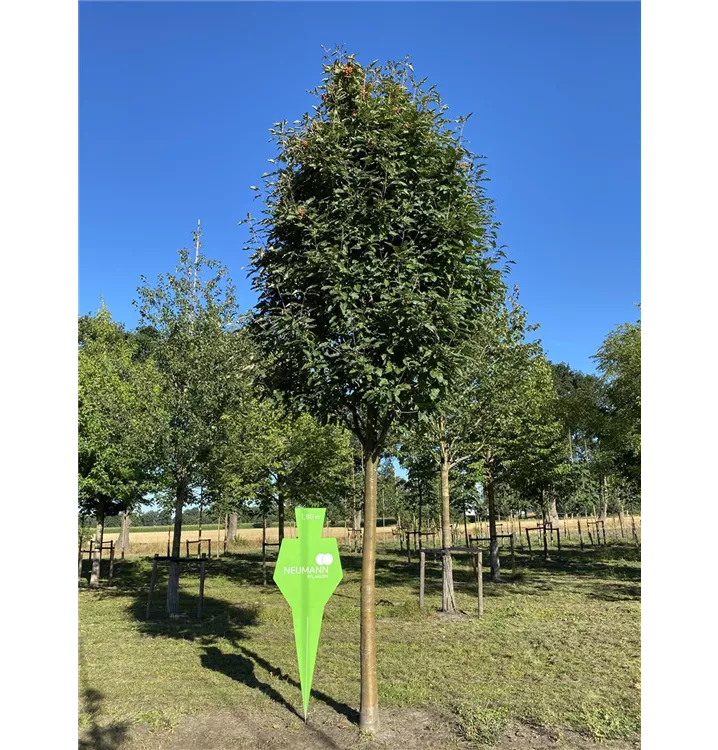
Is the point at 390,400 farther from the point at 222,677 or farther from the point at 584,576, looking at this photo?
the point at 584,576

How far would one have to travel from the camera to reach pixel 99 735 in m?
5.96

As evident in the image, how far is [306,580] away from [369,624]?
0.88 metres

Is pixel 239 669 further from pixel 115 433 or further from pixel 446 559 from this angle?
pixel 115 433

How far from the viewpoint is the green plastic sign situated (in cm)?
600

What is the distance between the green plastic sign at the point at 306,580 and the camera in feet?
19.7

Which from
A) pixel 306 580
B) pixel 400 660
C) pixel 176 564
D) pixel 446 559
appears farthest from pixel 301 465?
pixel 306 580

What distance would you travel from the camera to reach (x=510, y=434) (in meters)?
18.1

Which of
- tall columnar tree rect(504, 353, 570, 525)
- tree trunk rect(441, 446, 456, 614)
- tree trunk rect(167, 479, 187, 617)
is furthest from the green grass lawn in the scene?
tall columnar tree rect(504, 353, 570, 525)

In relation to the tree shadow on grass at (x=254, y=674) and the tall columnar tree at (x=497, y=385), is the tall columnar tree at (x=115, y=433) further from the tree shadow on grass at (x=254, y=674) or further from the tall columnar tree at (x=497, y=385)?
the tall columnar tree at (x=497, y=385)

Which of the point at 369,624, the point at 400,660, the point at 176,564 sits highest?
the point at 369,624

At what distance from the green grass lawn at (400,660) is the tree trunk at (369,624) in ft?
1.53

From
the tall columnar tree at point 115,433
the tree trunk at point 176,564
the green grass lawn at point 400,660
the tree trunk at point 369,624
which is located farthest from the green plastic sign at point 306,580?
the tree trunk at point 176,564
